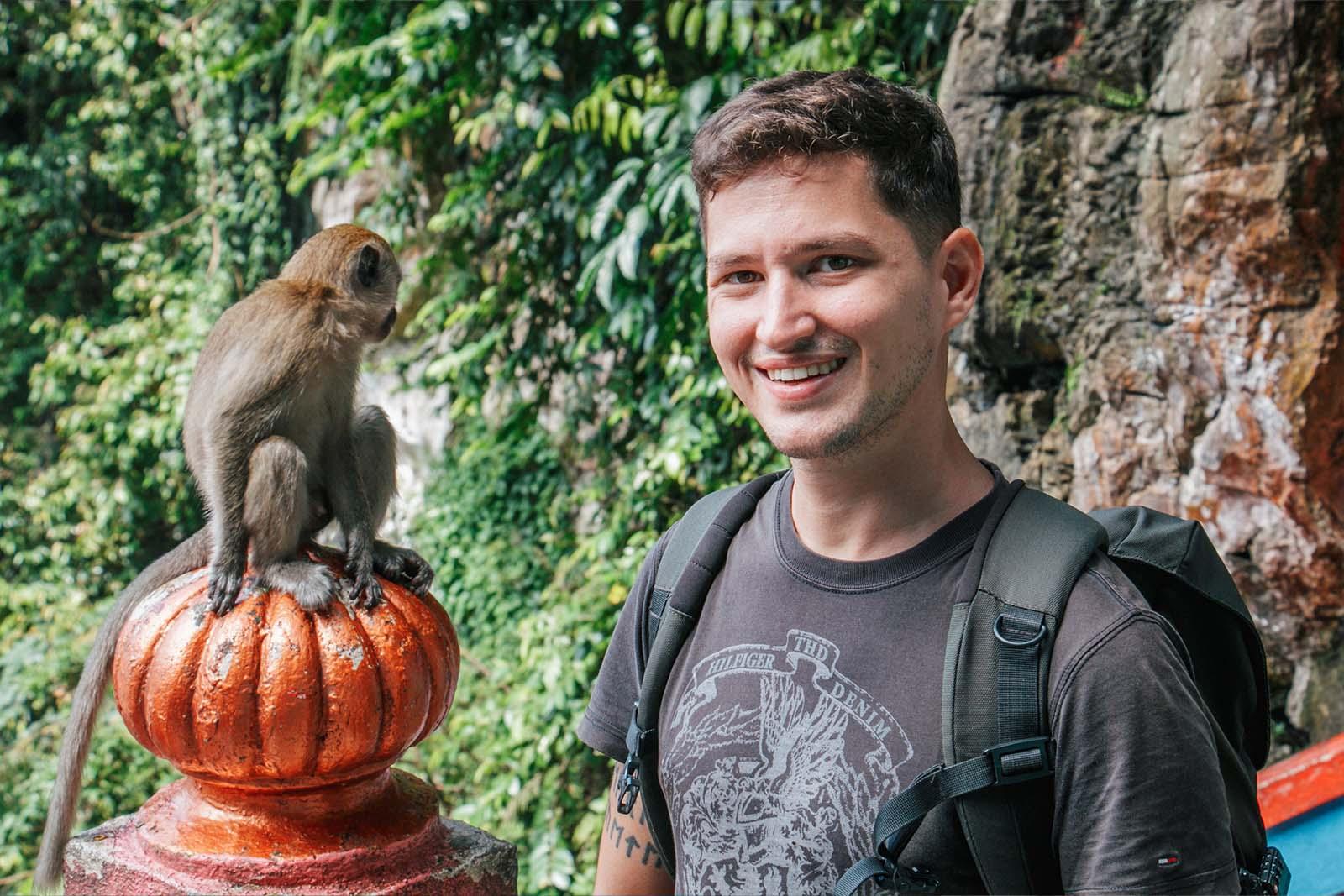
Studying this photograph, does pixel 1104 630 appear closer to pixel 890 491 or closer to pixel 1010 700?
pixel 1010 700

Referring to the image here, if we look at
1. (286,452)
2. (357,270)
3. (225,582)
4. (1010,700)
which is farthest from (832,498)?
(357,270)

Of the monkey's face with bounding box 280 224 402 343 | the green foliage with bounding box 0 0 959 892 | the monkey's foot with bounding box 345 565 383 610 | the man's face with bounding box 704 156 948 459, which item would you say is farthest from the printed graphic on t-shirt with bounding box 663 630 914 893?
the green foliage with bounding box 0 0 959 892

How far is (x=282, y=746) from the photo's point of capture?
1.47 meters

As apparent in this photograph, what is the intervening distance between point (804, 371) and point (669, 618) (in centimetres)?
35

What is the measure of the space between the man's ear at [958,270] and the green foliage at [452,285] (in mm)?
2446

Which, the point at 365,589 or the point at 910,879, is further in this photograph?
the point at 365,589

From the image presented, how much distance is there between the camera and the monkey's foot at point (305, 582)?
1552 millimetres

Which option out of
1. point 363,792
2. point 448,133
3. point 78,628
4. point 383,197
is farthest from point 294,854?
point 78,628

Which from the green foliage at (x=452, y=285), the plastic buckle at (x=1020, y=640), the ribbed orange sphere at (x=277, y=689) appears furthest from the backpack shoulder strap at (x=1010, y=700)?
the green foliage at (x=452, y=285)

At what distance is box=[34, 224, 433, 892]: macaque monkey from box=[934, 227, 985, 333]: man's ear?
0.88 meters

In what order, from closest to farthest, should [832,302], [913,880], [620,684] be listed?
[913,880], [832,302], [620,684]

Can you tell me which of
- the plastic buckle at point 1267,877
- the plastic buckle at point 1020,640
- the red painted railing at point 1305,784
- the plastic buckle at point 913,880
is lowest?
the red painted railing at point 1305,784

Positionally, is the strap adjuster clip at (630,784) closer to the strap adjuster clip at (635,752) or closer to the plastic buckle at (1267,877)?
the strap adjuster clip at (635,752)

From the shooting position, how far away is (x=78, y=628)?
621 cm
